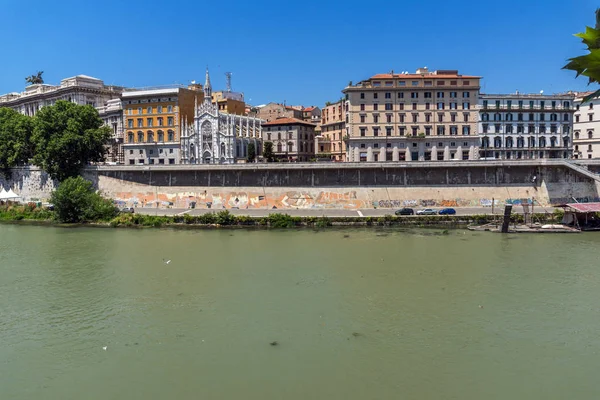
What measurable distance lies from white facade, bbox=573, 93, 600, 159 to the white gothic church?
49.0m

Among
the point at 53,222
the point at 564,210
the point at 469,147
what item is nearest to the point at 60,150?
the point at 53,222

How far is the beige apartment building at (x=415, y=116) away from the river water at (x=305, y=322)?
28.9 metres

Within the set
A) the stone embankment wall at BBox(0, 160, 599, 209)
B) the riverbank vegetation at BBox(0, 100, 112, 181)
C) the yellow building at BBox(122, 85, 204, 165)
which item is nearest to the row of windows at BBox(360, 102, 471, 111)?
the stone embankment wall at BBox(0, 160, 599, 209)

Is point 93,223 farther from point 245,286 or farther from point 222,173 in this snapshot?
point 245,286

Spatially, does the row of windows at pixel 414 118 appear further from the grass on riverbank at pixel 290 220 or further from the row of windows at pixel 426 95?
the grass on riverbank at pixel 290 220

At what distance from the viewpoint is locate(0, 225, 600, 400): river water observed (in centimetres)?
1652

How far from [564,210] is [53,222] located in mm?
51577

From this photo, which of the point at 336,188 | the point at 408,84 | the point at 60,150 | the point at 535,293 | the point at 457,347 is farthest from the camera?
the point at 408,84

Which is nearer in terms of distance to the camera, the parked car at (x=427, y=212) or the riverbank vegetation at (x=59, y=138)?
the parked car at (x=427, y=212)

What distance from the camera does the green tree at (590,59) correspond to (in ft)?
11.7

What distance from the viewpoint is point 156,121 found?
71.8 metres

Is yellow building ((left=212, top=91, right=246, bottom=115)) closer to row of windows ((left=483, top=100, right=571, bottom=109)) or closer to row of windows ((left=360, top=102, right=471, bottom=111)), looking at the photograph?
row of windows ((left=360, top=102, right=471, bottom=111))

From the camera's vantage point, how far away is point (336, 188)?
55469 millimetres

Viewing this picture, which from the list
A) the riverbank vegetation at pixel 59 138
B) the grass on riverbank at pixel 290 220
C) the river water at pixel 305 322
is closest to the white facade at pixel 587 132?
the grass on riverbank at pixel 290 220
